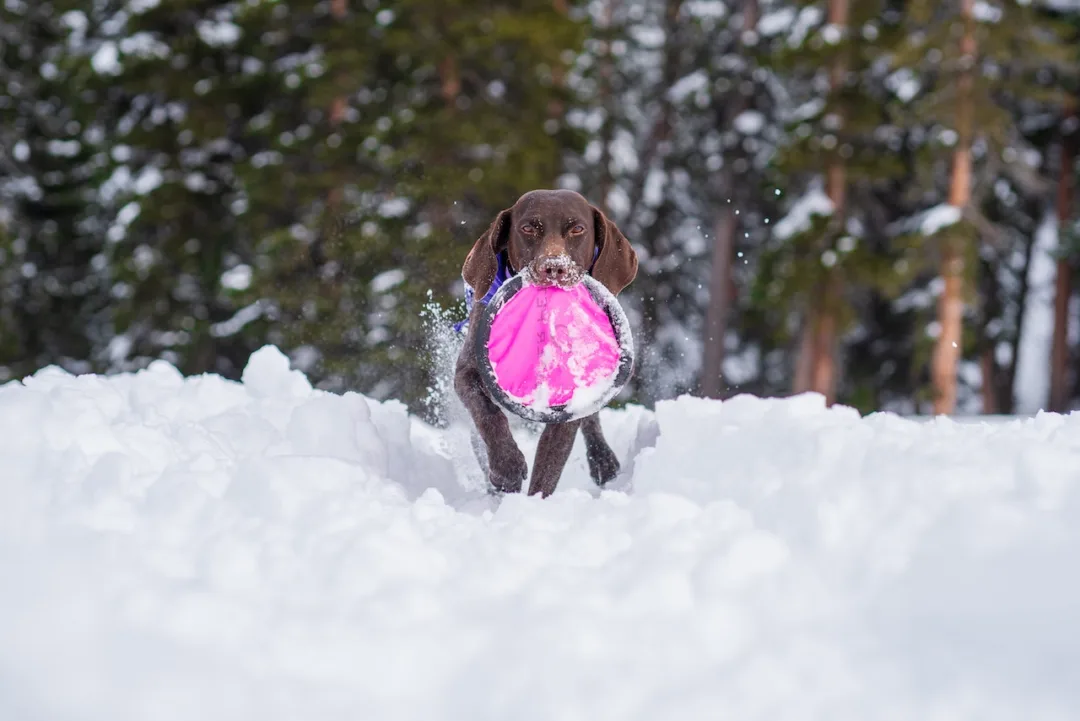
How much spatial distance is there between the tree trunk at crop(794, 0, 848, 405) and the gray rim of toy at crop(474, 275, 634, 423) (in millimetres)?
11059

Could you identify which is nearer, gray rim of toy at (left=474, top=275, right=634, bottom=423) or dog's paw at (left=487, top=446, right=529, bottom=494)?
gray rim of toy at (left=474, top=275, right=634, bottom=423)

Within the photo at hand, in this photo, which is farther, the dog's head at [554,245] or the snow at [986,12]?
the snow at [986,12]

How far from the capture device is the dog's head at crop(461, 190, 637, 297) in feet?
13.5

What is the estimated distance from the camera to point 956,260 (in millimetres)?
13070

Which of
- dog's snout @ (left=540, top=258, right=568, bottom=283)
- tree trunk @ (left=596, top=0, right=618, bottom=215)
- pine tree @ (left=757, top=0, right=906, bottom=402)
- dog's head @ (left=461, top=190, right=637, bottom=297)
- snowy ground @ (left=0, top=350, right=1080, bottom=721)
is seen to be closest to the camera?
snowy ground @ (left=0, top=350, right=1080, bottom=721)

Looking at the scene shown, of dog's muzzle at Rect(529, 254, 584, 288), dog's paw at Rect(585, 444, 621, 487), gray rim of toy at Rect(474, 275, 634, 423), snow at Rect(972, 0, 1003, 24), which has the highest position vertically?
dog's muzzle at Rect(529, 254, 584, 288)

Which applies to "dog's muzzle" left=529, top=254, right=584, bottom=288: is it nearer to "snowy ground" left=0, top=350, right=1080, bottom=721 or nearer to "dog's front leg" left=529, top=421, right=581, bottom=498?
"dog's front leg" left=529, top=421, right=581, bottom=498

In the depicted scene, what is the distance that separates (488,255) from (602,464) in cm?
129

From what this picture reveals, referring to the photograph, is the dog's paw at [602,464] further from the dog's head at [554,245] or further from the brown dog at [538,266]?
the dog's head at [554,245]

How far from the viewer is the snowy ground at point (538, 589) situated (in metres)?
2.19

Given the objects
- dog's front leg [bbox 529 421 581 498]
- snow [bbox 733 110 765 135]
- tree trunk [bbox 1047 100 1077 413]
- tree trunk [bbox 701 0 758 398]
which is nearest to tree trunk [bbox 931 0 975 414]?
tree trunk [bbox 1047 100 1077 413]

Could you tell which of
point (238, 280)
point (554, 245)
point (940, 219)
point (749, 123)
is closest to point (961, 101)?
point (940, 219)

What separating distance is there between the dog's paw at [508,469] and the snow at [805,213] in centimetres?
1160

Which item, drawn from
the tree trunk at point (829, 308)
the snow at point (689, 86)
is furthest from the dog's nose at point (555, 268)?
the snow at point (689, 86)
